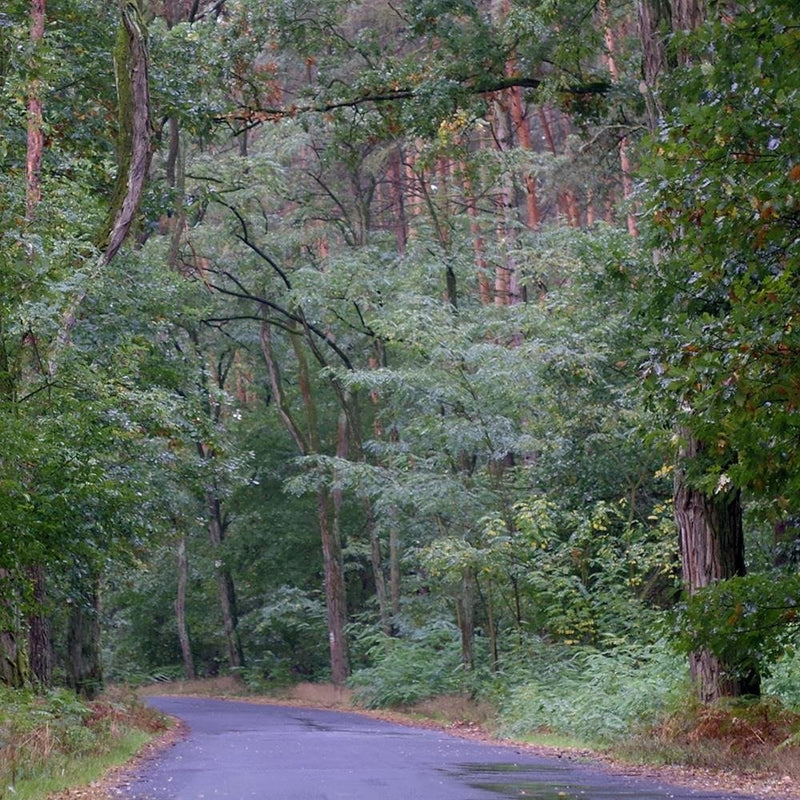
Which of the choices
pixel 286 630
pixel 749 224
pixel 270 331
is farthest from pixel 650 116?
pixel 286 630

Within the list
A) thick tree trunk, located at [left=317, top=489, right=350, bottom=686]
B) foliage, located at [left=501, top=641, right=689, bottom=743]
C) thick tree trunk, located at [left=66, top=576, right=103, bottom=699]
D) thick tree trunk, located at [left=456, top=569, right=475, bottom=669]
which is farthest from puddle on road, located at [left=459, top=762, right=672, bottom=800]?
thick tree trunk, located at [left=317, top=489, right=350, bottom=686]

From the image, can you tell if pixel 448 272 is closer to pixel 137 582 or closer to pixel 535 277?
pixel 535 277

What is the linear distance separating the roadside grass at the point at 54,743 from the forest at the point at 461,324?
918 mm

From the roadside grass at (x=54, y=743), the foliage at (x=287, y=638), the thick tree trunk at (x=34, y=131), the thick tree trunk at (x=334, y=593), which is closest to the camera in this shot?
the roadside grass at (x=54, y=743)

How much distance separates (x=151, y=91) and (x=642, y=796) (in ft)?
42.5

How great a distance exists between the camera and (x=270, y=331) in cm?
3850

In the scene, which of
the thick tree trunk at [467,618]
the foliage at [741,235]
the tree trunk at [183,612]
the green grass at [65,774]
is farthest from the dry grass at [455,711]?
the tree trunk at [183,612]

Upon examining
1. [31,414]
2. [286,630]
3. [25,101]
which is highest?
[25,101]

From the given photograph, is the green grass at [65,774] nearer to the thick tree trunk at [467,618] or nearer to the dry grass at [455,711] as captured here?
the dry grass at [455,711]

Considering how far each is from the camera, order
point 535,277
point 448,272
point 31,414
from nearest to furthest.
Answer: point 31,414 < point 535,277 < point 448,272

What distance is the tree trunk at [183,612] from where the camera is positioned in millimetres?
40750

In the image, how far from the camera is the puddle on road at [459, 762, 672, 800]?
8.88 metres

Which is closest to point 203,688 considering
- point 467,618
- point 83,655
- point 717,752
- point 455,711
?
point 467,618

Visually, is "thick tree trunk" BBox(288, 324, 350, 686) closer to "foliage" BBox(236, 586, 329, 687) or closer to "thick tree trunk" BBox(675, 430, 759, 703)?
"foliage" BBox(236, 586, 329, 687)
